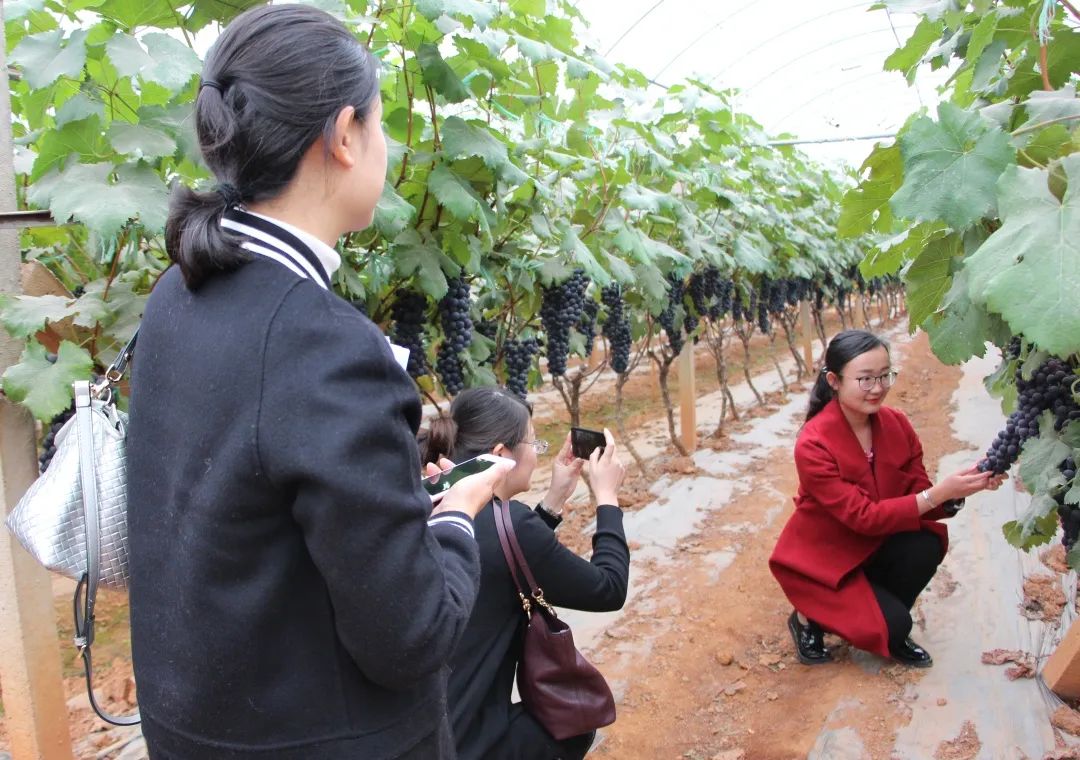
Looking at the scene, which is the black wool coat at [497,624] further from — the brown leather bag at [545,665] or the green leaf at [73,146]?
the green leaf at [73,146]

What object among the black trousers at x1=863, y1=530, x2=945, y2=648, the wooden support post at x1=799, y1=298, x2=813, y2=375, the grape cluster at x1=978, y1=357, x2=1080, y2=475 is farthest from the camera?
the wooden support post at x1=799, y1=298, x2=813, y2=375

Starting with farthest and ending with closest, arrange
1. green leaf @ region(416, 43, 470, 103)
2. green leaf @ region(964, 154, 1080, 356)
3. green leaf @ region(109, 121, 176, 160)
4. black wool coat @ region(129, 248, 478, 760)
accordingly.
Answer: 1. green leaf @ region(416, 43, 470, 103)
2. green leaf @ region(109, 121, 176, 160)
3. green leaf @ region(964, 154, 1080, 356)
4. black wool coat @ region(129, 248, 478, 760)

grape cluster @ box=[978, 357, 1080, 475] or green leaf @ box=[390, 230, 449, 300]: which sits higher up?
grape cluster @ box=[978, 357, 1080, 475]

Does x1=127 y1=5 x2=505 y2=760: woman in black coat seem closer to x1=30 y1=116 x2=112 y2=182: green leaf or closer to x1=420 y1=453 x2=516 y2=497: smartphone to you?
x1=420 y1=453 x2=516 y2=497: smartphone

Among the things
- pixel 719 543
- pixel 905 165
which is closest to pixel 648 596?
pixel 719 543

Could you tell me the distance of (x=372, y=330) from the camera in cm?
97

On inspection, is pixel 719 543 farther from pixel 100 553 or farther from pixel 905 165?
pixel 100 553

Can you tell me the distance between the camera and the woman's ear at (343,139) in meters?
1.02

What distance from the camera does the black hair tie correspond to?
102 cm

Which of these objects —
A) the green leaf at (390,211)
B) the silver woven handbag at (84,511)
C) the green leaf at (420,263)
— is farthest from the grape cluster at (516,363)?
the silver woven handbag at (84,511)

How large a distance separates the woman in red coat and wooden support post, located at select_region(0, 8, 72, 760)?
2.53m

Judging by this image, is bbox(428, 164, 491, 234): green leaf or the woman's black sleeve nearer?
the woman's black sleeve

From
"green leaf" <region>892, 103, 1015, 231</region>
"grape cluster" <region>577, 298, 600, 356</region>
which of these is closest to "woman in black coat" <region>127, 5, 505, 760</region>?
"green leaf" <region>892, 103, 1015, 231</region>

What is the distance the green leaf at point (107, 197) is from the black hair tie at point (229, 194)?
2.52 feet
